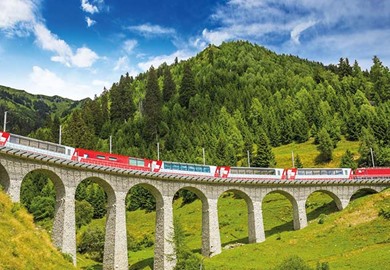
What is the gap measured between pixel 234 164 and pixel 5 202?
8005cm

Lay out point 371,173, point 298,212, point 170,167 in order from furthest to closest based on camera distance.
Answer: point 371,173, point 298,212, point 170,167

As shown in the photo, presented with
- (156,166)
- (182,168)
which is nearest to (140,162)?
(156,166)

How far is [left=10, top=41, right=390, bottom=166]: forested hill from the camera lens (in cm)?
12094

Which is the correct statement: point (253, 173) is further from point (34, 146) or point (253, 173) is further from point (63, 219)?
point (34, 146)

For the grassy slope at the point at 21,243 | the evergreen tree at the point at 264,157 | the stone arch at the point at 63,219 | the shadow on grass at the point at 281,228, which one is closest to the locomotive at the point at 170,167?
the stone arch at the point at 63,219

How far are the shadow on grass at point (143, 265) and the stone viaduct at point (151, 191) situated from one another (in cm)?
484

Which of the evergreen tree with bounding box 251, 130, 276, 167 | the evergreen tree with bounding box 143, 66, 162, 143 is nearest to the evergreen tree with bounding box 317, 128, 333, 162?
the evergreen tree with bounding box 251, 130, 276, 167

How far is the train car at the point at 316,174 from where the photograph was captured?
2771 inches

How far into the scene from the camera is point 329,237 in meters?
58.5

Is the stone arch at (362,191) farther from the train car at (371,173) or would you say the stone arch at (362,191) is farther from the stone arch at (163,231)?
the stone arch at (163,231)

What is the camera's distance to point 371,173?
77250mm

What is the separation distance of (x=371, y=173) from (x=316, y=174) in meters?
12.3

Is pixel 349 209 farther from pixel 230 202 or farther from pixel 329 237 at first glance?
pixel 230 202

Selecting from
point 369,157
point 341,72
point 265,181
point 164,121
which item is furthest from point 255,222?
point 341,72
